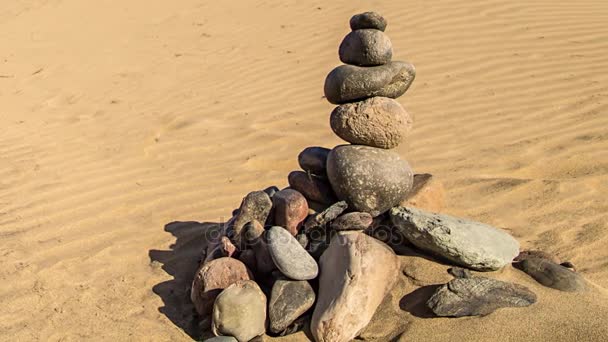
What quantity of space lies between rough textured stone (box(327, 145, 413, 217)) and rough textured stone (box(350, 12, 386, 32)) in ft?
2.52

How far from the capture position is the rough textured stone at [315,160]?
4.05 m

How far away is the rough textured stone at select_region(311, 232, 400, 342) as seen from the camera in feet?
10.5

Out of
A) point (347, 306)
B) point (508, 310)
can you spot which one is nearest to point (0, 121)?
point (347, 306)

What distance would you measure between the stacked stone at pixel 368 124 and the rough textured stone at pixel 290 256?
18.8 inches

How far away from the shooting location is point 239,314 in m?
3.29

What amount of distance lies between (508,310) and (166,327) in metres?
1.85

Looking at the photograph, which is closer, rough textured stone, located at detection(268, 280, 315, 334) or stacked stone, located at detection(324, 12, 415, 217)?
rough textured stone, located at detection(268, 280, 315, 334)

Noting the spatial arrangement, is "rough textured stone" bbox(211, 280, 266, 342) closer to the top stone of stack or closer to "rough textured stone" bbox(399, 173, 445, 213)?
"rough textured stone" bbox(399, 173, 445, 213)

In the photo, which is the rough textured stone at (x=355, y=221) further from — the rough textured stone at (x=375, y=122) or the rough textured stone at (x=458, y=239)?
the rough textured stone at (x=375, y=122)

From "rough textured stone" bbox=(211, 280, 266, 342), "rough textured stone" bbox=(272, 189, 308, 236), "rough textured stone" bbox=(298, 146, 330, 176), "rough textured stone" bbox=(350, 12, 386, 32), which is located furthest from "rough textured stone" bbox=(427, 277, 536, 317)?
"rough textured stone" bbox=(350, 12, 386, 32)

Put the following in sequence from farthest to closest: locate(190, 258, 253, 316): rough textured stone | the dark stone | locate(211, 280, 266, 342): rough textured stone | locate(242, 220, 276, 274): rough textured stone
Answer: locate(242, 220, 276, 274): rough textured stone, locate(190, 258, 253, 316): rough textured stone, the dark stone, locate(211, 280, 266, 342): rough textured stone

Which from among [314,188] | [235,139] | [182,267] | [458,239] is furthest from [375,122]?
[235,139]

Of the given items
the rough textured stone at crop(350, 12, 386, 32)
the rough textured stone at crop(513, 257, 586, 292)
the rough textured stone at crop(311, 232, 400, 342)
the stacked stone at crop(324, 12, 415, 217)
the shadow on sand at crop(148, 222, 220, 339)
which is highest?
the rough textured stone at crop(350, 12, 386, 32)

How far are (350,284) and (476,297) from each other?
656 millimetres
